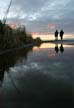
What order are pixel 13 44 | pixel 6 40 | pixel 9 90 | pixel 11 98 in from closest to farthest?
pixel 11 98 → pixel 9 90 → pixel 6 40 → pixel 13 44

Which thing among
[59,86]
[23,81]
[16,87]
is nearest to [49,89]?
[59,86]

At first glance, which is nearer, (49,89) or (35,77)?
(49,89)

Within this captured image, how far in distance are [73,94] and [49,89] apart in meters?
1.28

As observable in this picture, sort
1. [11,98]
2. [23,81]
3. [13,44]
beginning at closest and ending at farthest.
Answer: [11,98]
[23,81]
[13,44]

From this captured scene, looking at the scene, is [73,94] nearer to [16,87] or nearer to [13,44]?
[16,87]

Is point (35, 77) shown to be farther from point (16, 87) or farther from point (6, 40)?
point (6, 40)

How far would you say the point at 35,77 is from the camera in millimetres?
13562

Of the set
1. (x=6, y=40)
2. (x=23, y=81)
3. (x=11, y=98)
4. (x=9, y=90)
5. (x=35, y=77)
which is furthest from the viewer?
(x=6, y=40)

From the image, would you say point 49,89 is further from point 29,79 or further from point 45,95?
point 29,79

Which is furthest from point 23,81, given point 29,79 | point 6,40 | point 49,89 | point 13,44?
point 13,44

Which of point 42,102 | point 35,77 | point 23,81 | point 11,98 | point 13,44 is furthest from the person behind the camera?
point 13,44

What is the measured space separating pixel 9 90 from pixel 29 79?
264 centimetres

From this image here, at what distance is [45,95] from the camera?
9594 mm

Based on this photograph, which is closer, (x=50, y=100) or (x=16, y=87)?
(x=50, y=100)
